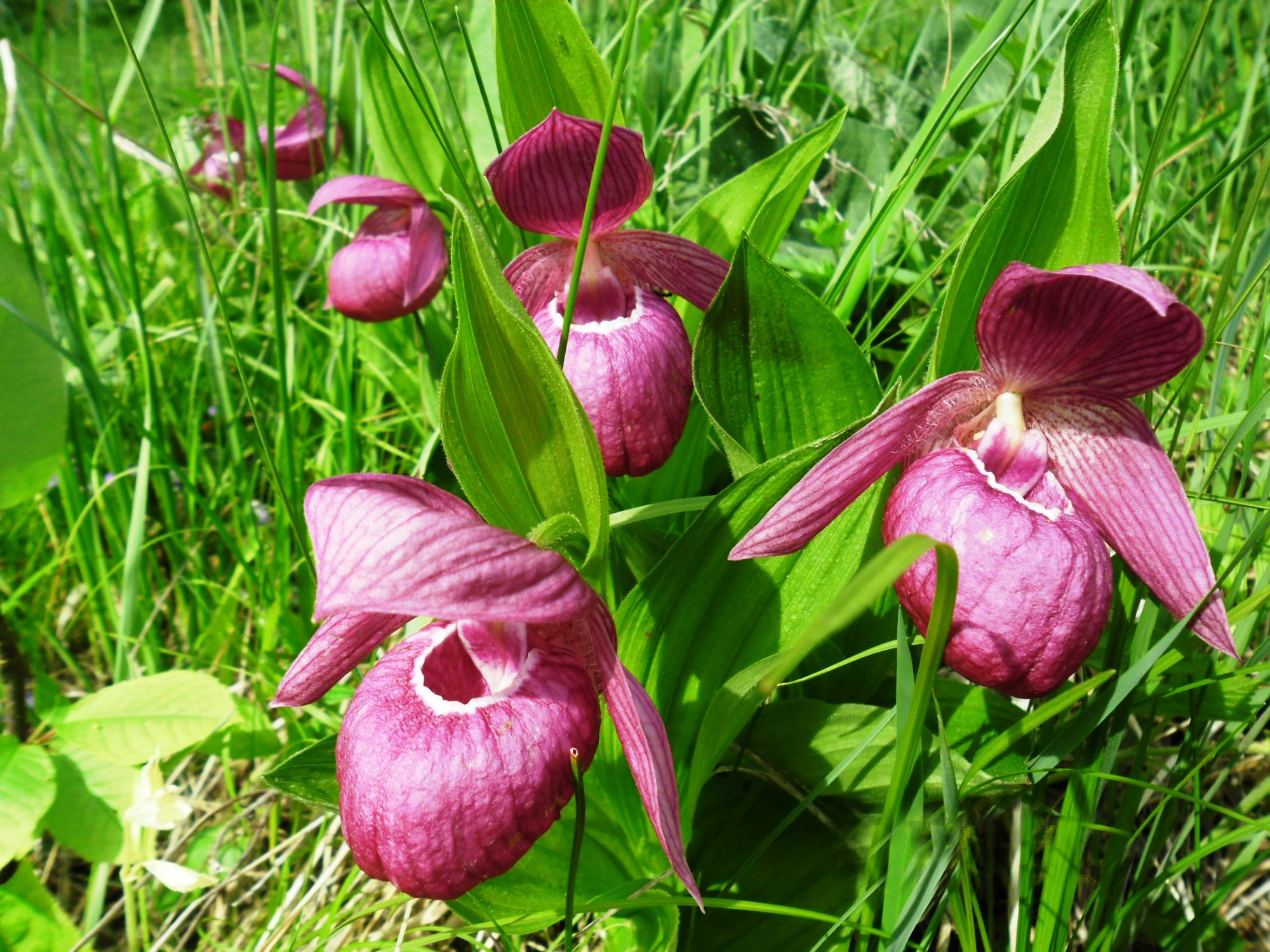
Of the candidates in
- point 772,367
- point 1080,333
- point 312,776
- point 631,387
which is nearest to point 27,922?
point 312,776

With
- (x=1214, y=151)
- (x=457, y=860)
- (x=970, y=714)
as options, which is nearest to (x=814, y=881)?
(x=970, y=714)

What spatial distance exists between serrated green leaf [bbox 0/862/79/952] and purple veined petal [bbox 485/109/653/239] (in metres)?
0.90

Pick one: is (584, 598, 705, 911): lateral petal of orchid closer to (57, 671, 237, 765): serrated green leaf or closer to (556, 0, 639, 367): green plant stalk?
(556, 0, 639, 367): green plant stalk

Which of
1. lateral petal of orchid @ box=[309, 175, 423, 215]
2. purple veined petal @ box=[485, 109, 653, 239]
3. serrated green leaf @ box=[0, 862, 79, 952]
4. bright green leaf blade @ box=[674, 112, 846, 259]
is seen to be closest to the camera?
serrated green leaf @ box=[0, 862, 79, 952]

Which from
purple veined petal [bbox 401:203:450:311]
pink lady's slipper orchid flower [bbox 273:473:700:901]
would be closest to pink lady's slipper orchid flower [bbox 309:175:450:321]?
purple veined petal [bbox 401:203:450:311]

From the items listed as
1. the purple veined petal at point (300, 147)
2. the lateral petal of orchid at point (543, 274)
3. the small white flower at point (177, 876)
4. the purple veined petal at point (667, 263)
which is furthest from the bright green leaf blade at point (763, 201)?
the purple veined petal at point (300, 147)

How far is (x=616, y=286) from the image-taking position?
1238mm

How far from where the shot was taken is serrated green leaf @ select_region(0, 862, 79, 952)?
2.95ft

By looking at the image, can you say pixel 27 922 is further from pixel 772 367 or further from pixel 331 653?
pixel 772 367

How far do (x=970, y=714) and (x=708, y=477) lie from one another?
A: 0.59 metres

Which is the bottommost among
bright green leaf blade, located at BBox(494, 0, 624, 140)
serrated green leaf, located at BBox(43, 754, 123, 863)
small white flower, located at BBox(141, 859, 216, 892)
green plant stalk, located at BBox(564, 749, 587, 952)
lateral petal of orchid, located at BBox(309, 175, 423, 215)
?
serrated green leaf, located at BBox(43, 754, 123, 863)

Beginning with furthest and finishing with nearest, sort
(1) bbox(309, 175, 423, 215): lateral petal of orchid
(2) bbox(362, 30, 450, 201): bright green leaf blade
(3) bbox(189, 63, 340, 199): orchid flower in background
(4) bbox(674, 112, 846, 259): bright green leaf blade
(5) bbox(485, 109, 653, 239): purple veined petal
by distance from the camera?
(3) bbox(189, 63, 340, 199): orchid flower in background
(2) bbox(362, 30, 450, 201): bright green leaf blade
(1) bbox(309, 175, 423, 215): lateral petal of orchid
(4) bbox(674, 112, 846, 259): bright green leaf blade
(5) bbox(485, 109, 653, 239): purple veined petal

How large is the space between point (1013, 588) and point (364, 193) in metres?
1.17

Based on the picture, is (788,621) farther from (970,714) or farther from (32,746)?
(32,746)
